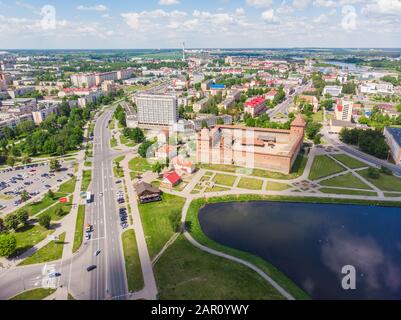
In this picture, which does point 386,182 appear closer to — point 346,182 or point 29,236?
point 346,182

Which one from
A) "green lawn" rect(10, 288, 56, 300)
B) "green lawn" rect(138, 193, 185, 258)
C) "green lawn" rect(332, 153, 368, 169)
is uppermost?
"green lawn" rect(332, 153, 368, 169)

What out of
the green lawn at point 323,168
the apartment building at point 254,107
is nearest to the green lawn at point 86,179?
the green lawn at point 323,168

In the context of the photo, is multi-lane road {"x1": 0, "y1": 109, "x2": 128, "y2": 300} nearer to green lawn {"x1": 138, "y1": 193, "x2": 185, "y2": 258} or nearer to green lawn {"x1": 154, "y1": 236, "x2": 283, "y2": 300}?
green lawn {"x1": 138, "y1": 193, "x2": 185, "y2": 258}

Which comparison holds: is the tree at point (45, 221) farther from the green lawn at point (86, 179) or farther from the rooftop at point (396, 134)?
the rooftop at point (396, 134)

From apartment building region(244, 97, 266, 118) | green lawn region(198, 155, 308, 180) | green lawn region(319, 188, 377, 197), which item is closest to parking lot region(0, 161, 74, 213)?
green lawn region(198, 155, 308, 180)
